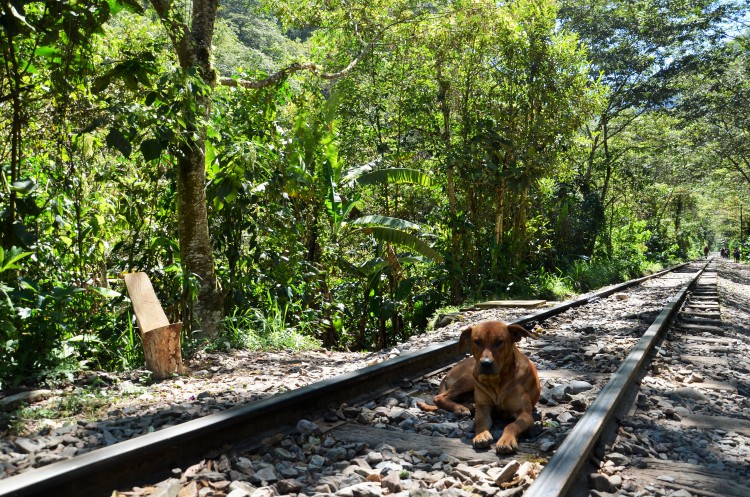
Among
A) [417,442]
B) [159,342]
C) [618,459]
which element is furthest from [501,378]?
[159,342]

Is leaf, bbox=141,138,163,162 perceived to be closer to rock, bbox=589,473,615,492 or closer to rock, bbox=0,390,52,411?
rock, bbox=0,390,52,411

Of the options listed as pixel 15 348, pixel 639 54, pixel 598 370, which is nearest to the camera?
pixel 15 348

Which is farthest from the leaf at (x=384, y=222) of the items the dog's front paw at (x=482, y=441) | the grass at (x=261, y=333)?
the dog's front paw at (x=482, y=441)

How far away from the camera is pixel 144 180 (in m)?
7.33

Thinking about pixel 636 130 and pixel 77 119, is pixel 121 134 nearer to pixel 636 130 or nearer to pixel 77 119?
pixel 77 119

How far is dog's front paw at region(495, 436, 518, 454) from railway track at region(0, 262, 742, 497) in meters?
0.06

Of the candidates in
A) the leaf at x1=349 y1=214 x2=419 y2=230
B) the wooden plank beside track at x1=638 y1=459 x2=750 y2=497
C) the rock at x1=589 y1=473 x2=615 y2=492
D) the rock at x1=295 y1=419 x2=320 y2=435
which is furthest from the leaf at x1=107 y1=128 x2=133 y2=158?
the leaf at x1=349 y1=214 x2=419 y2=230

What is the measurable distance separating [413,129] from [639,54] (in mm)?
15648

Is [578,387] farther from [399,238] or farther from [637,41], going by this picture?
[637,41]

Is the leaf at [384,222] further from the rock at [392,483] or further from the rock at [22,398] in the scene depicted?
the rock at [392,483]

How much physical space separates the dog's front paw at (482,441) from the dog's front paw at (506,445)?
0.22ft

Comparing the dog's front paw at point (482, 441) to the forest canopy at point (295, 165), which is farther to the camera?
the forest canopy at point (295, 165)

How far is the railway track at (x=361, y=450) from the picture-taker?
8.32 ft

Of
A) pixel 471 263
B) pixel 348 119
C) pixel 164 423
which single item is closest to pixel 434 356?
pixel 164 423
